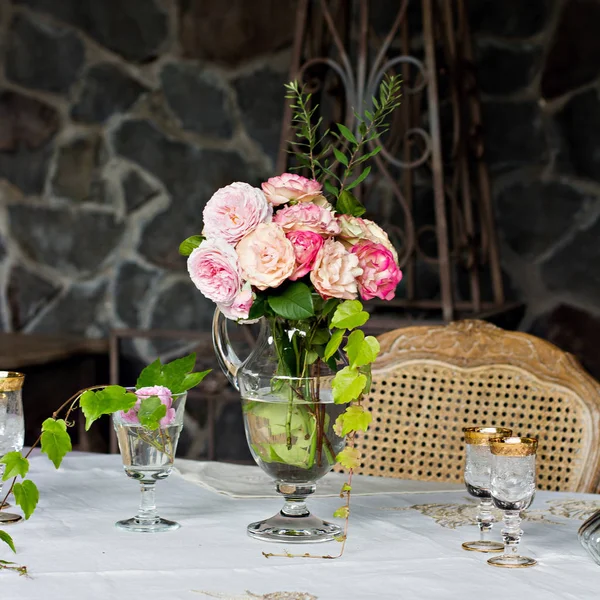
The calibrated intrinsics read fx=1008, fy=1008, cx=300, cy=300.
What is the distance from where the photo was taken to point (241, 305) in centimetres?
109

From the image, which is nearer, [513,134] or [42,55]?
[513,134]

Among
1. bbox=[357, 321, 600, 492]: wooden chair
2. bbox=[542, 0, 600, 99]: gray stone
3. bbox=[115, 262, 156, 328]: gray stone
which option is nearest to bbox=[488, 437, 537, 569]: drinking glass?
bbox=[357, 321, 600, 492]: wooden chair

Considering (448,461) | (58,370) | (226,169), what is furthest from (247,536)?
(226,169)

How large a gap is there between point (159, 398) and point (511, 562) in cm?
42

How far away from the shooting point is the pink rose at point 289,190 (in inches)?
43.4

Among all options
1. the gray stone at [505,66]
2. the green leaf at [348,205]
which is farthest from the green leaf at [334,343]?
the gray stone at [505,66]

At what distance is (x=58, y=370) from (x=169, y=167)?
2.38 ft

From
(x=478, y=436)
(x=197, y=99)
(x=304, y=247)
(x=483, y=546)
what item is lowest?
(x=483, y=546)

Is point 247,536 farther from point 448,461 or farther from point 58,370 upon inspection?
point 58,370

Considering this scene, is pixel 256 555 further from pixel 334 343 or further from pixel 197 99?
pixel 197 99

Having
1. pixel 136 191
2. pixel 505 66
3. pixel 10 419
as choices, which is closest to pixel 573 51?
pixel 505 66

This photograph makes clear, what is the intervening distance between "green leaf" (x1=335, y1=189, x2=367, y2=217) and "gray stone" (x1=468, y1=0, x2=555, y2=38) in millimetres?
1936

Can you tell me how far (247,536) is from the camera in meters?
1.13

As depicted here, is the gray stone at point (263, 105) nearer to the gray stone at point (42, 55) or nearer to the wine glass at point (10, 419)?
the gray stone at point (42, 55)
